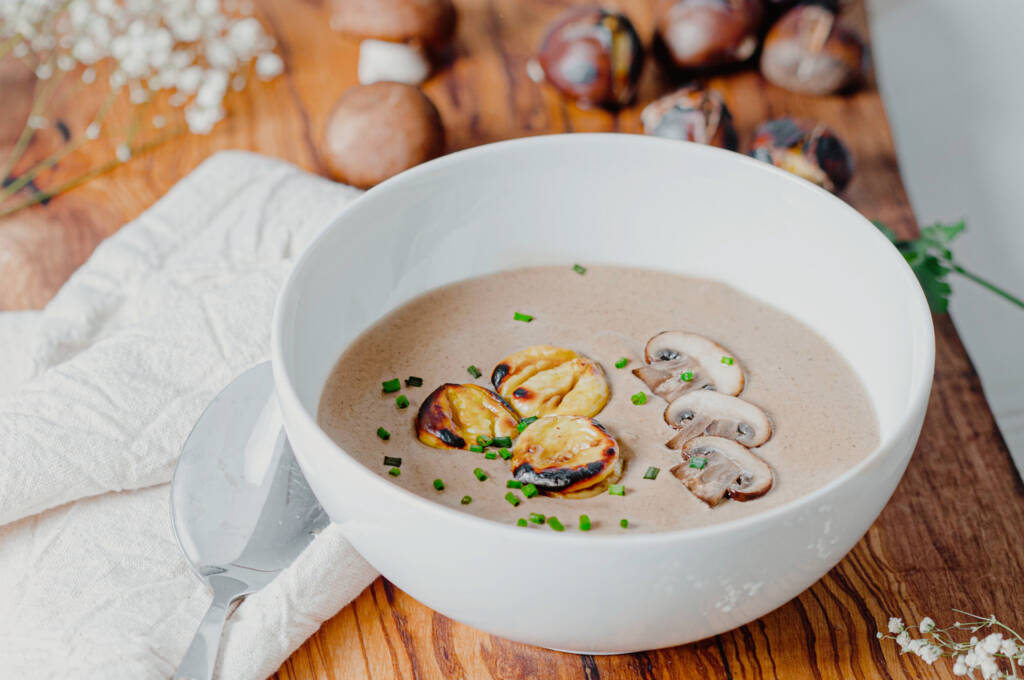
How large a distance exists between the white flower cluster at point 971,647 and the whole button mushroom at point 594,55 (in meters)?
1.20

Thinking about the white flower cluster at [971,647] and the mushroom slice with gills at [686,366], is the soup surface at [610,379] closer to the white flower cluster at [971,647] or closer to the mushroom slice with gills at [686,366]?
the mushroom slice with gills at [686,366]

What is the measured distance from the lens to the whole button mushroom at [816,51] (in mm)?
2053

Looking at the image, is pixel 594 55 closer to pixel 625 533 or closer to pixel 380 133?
pixel 380 133

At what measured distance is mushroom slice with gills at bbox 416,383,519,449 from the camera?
3.77ft

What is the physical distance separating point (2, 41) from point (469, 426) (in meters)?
1.64

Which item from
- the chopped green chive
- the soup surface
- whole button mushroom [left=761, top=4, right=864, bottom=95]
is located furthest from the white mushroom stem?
the chopped green chive

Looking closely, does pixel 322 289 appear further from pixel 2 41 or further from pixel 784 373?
pixel 2 41

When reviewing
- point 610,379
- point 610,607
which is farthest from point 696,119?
point 610,607

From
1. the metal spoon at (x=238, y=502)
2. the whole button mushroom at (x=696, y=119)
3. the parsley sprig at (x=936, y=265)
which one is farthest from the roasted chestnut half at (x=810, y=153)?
the metal spoon at (x=238, y=502)

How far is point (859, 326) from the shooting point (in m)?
1.26

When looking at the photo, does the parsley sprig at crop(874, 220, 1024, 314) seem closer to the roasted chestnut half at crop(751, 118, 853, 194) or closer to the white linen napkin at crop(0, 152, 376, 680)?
the roasted chestnut half at crop(751, 118, 853, 194)

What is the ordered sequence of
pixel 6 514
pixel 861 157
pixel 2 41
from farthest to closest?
pixel 2 41 < pixel 861 157 < pixel 6 514

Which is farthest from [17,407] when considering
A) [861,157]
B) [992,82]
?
[992,82]

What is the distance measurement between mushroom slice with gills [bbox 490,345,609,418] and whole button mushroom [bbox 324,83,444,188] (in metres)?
0.64
